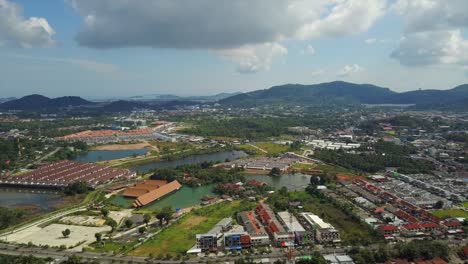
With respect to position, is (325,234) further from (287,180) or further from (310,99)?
(310,99)

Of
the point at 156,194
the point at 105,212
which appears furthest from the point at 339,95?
the point at 105,212

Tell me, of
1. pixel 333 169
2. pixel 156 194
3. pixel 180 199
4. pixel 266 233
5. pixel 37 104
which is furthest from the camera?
pixel 37 104

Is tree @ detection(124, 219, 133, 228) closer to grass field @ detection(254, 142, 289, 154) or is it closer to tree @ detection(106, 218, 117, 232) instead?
tree @ detection(106, 218, 117, 232)

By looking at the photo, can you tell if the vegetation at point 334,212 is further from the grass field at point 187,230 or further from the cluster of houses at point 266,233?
the grass field at point 187,230

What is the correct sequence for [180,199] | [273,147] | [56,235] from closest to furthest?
1. [56,235]
2. [180,199]
3. [273,147]

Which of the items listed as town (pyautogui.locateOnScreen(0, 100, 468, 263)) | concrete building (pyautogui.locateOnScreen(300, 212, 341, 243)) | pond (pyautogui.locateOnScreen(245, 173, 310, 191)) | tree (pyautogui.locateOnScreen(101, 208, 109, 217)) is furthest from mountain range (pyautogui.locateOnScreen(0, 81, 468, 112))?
concrete building (pyautogui.locateOnScreen(300, 212, 341, 243))

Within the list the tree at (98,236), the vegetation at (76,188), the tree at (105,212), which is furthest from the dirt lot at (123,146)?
the tree at (98,236)
